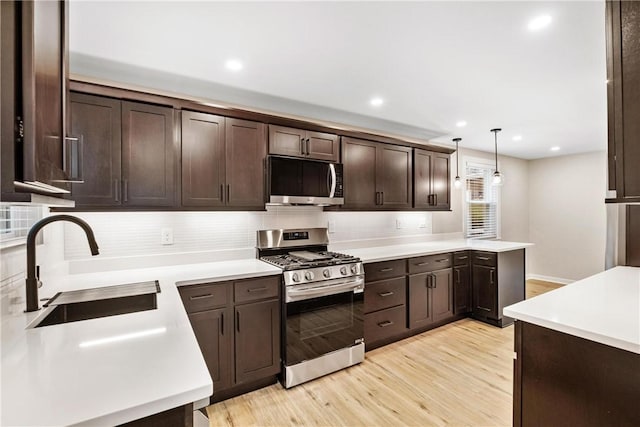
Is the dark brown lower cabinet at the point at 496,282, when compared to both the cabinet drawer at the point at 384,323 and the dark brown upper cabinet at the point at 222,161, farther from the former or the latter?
the dark brown upper cabinet at the point at 222,161

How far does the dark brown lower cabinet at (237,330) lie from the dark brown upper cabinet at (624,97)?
2.08 meters

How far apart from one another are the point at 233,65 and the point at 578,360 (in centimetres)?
265

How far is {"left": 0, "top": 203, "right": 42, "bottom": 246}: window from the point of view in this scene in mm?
1348

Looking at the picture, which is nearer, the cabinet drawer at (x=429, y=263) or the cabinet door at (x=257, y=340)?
the cabinet door at (x=257, y=340)

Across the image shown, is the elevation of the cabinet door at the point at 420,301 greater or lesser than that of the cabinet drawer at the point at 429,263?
lesser

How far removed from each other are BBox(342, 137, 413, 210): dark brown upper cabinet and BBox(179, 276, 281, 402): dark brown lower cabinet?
1389 mm

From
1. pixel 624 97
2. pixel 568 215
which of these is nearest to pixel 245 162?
pixel 624 97

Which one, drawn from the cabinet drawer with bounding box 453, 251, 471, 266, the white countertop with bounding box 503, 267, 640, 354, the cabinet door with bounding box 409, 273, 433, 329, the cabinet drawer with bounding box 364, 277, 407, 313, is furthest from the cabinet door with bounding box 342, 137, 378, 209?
the white countertop with bounding box 503, 267, 640, 354

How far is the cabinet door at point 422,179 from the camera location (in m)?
3.78

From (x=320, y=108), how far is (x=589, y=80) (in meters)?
2.39

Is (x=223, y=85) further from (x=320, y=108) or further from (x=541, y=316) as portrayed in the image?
(x=541, y=316)

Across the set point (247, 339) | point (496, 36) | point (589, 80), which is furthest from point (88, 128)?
point (589, 80)

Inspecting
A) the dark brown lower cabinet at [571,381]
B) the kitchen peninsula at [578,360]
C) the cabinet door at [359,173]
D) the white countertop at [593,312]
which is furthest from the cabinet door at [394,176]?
the dark brown lower cabinet at [571,381]

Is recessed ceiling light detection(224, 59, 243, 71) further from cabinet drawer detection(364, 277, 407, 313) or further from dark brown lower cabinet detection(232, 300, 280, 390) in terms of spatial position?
cabinet drawer detection(364, 277, 407, 313)
